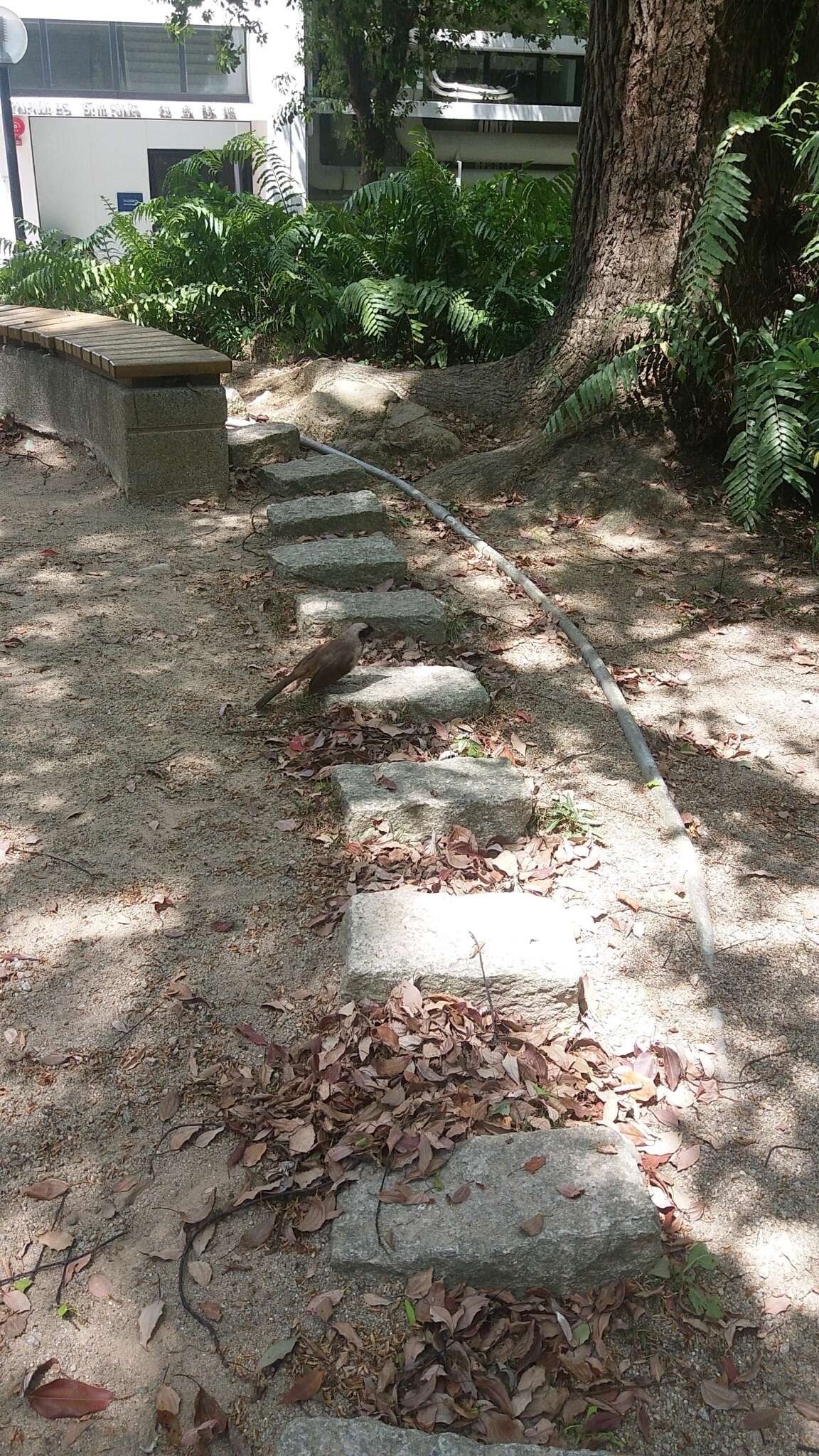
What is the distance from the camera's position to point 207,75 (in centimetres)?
1859

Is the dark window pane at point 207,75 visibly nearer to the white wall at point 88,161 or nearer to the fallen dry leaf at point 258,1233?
the white wall at point 88,161

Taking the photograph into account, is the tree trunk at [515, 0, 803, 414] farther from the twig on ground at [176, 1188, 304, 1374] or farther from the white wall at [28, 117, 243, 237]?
the white wall at [28, 117, 243, 237]

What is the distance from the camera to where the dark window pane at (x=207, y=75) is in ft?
60.5

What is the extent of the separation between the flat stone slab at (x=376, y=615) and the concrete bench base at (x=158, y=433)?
5.26 feet

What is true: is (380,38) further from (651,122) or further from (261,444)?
(261,444)

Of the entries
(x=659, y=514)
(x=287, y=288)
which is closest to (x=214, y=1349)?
(x=659, y=514)

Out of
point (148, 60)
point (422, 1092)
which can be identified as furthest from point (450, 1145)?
point (148, 60)

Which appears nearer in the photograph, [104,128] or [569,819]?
[569,819]

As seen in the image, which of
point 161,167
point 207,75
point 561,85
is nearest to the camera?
point 161,167

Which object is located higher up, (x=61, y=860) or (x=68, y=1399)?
(x=61, y=860)

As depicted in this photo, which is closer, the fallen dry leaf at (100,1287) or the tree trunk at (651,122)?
the fallen dry leaf at (100,1287)

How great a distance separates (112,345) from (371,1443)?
556cm

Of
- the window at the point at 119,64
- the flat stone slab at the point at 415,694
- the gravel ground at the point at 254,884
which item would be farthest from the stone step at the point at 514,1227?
the window at the point at 119,64

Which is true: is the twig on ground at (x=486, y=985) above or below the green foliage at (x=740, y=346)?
below
